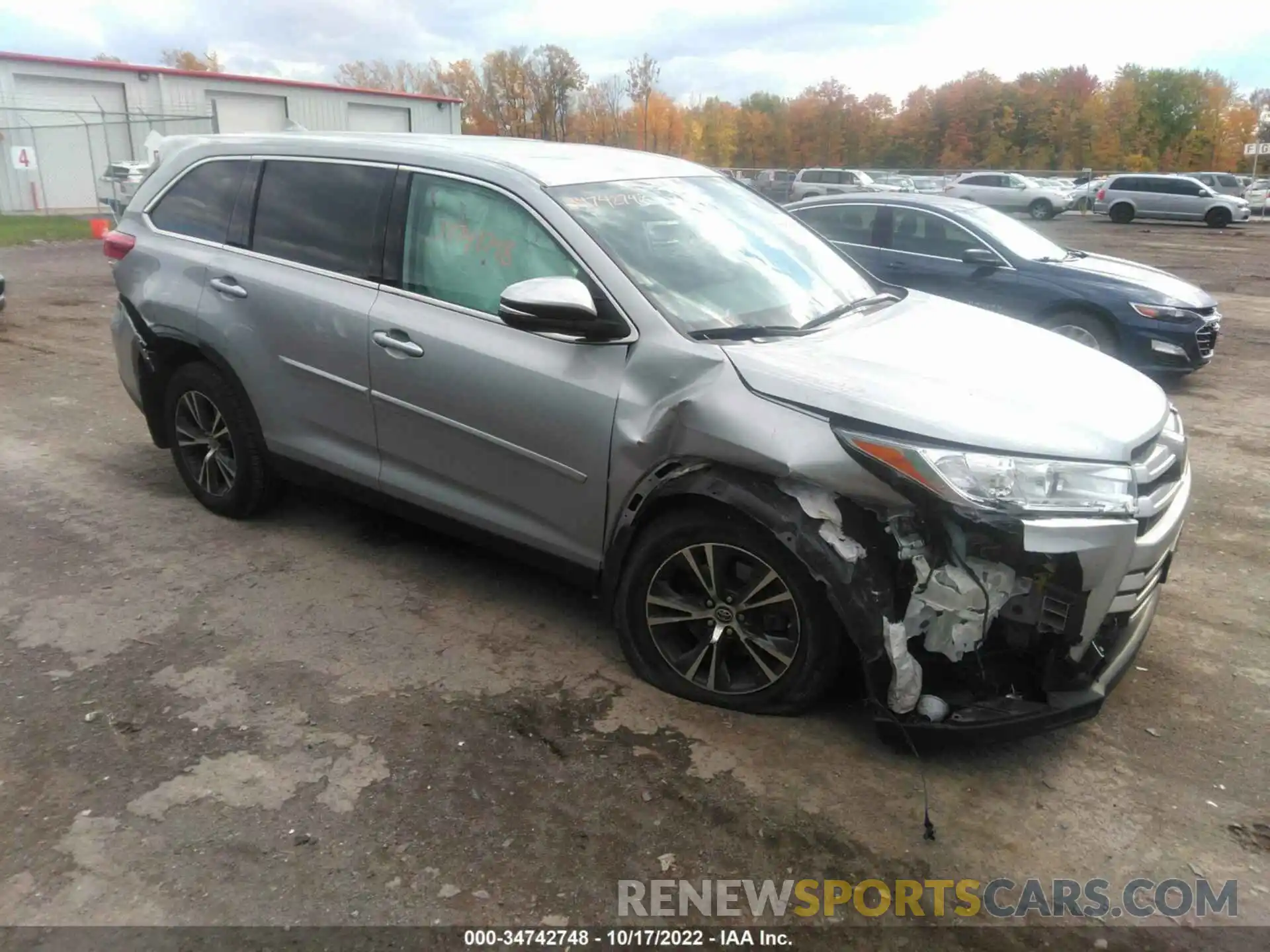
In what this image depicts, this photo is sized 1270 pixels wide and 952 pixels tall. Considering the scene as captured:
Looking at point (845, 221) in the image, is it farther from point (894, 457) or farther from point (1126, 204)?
point (1126, 204)

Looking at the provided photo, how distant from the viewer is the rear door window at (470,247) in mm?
3502

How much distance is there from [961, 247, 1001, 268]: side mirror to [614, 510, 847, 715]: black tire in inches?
249

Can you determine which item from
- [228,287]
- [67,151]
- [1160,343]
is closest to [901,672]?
[228,287]

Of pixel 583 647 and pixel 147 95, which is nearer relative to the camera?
pixel 583 647

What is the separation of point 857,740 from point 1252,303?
553 inches

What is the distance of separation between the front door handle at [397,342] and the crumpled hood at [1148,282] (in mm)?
6715

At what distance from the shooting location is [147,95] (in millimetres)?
34188

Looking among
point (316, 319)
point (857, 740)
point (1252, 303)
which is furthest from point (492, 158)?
point (1252, 303)

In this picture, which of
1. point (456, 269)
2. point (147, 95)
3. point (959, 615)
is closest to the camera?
point (959, 615)

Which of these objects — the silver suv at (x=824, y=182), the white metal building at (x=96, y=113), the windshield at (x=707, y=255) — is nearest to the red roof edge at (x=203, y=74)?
the white metal building at (x=96, y=113)

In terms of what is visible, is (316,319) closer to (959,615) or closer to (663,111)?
(959,615)

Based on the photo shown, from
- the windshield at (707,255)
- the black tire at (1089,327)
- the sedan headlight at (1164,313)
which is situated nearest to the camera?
the windshield at (707,255)

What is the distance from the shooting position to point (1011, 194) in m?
33.5

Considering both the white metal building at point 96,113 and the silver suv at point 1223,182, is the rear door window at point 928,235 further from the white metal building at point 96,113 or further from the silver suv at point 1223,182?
the silver suv at point 1223,182
